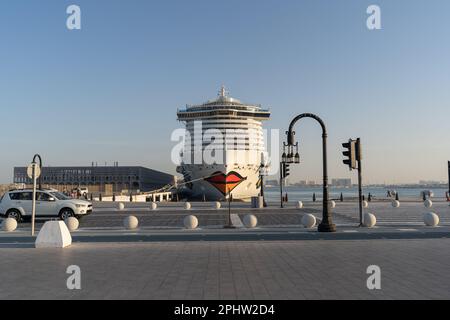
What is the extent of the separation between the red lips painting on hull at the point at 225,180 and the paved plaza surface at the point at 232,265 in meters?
31.6

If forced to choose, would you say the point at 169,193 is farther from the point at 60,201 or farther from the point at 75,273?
the point at 75,273

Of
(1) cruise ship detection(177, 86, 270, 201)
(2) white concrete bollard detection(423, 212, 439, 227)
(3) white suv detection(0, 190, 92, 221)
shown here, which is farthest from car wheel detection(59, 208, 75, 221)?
(1) cruise ship detection(177, 86, 270, 201)

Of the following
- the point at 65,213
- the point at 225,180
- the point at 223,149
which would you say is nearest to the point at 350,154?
the point at 65,213

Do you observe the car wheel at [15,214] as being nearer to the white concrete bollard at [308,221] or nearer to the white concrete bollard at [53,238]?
the white concrete bollard at [53,238]

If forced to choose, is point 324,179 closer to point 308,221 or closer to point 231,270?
point 308,221

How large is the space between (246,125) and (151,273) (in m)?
46.8

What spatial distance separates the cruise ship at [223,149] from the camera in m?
46.8

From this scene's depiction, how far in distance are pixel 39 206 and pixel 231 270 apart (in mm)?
14228

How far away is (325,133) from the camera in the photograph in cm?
1520

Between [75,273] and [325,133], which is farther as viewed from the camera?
[325,133]

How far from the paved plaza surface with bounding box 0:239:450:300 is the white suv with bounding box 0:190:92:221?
24.7ft

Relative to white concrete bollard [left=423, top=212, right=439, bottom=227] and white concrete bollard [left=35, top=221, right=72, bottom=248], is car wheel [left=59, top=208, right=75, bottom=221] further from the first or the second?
white concrete bollard [left=423, top=212, right=439, bottom=227]
